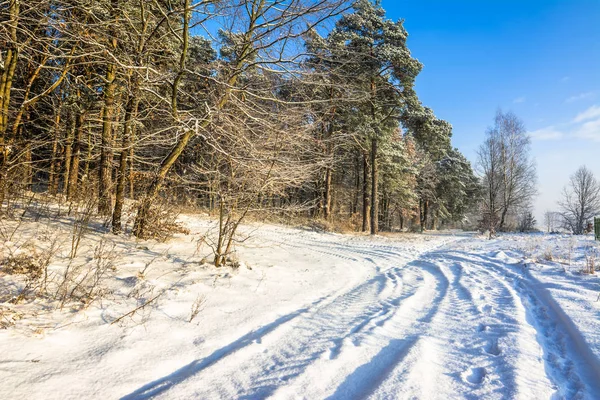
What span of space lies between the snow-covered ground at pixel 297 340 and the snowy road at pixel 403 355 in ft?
0.04

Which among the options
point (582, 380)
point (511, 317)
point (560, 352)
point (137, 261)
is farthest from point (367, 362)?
point (137, 261)

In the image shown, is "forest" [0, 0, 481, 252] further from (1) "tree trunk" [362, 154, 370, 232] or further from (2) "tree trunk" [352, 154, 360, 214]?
(2) "tree trunk" [352, 154, 360, 214]

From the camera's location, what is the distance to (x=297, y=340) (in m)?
2.66

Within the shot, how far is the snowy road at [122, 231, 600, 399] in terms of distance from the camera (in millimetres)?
1896

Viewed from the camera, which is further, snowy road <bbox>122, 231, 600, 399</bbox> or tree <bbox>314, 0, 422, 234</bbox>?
tree <bbox>314, 0, 422, 234</bbox>

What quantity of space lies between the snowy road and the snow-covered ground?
12mm

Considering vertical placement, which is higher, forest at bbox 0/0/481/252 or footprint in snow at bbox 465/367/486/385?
forest at bbox 0/0/481/252

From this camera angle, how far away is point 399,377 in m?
2.01

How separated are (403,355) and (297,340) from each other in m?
0.90

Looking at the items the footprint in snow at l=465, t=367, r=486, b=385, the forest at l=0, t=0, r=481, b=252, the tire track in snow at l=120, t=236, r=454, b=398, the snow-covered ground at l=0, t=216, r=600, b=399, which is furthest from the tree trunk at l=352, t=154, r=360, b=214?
the footprint in snow at l=465, t=367, r=486, b=385

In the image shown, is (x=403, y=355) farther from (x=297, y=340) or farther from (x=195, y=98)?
(x=195, y=98)

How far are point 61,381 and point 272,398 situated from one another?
1319mm

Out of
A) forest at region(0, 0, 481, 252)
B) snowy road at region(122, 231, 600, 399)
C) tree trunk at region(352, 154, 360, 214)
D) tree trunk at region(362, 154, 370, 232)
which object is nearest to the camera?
snowy road at region(122, 231, 600, 399)

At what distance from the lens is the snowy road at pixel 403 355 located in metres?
1.90
